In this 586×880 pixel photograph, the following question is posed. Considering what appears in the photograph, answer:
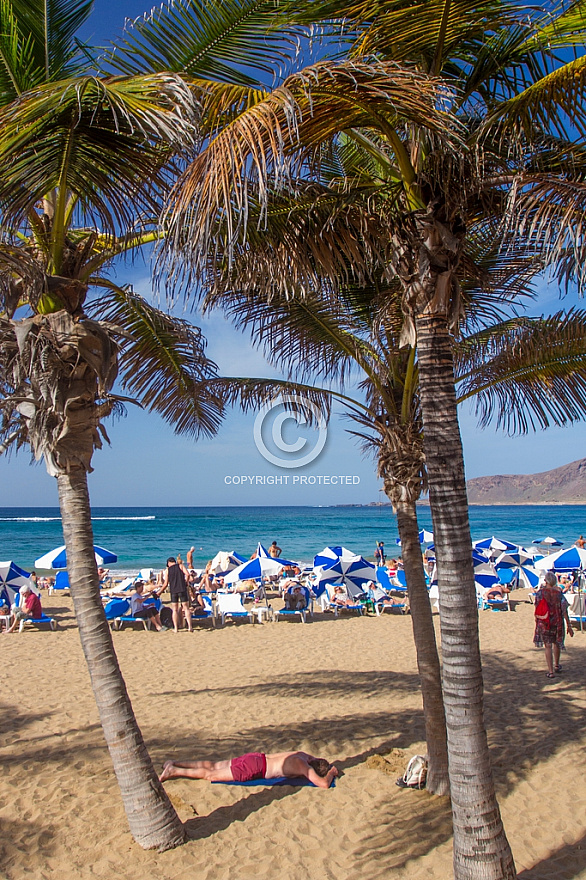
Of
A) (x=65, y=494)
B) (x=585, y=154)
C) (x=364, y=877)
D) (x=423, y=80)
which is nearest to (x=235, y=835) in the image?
(x=364, y=877)

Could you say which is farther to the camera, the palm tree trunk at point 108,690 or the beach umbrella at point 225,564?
the beach umbrella at point 225,564

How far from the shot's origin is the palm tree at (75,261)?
3305 mm

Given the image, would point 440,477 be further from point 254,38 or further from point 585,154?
point 254,38

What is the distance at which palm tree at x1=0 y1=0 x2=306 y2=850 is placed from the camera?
10.8ft

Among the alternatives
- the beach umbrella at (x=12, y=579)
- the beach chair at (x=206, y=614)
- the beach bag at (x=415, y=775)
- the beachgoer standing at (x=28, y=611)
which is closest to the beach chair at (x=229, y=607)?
the beach chair at (x=206, y=614)

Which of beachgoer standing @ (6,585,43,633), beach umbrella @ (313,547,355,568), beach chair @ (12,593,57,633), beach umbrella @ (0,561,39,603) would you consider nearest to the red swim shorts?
beach chair @ (12,593,57,633)

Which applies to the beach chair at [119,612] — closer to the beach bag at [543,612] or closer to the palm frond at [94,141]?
the beach bag at [543,612]

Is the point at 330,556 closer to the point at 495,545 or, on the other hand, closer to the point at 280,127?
the point at 495,545

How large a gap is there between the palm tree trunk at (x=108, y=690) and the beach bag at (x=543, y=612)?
5881 millimetres

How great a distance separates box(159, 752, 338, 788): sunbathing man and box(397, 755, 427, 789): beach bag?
629mm

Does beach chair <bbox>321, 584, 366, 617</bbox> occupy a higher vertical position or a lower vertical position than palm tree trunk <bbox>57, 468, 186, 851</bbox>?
lower

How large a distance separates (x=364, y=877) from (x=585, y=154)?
4812mm

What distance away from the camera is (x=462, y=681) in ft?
9.95

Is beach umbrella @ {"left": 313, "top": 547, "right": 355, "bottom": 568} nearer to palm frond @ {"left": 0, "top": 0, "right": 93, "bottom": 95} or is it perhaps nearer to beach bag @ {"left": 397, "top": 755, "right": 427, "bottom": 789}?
beach bag @ {"left": 397, "top": 755, "right": 427, "bottom": 789}
